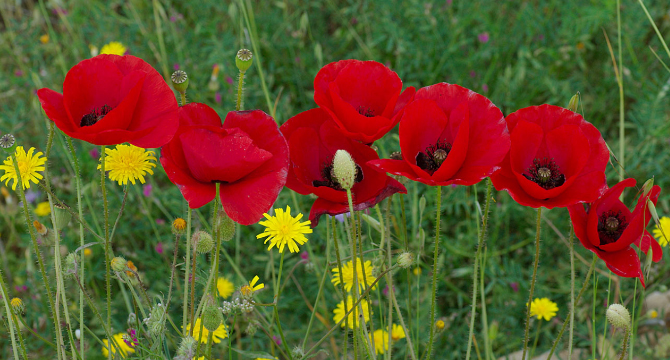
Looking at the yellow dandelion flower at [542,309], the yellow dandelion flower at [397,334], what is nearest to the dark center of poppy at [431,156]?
the yellow dandelion flower at [397,334]

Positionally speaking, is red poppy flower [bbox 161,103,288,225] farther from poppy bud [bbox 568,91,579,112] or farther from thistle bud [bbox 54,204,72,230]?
poppy bud [bbox 568,91,579,112]

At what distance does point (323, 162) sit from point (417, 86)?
1592 mm

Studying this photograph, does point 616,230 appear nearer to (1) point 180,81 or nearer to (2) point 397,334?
(2) point 397,334

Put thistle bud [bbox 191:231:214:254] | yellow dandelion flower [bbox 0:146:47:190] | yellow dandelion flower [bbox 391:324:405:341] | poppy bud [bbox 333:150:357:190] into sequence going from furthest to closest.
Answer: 1. yellow dandelion flower [bbox 391:324:405:341]
2. yellow dandelion flower [bbox 0:146:47:190]
3. thistle bud [bbox 191:231:214:254]
4. poppy bud [bbox 333:150:357:190]

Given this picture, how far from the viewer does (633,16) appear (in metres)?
2.73

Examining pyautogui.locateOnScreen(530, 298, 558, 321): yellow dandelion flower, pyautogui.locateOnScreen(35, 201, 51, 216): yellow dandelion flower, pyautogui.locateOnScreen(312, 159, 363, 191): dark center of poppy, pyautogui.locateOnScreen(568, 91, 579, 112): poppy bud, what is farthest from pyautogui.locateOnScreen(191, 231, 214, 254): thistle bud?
pyautogui.locateOnScreen(35, 201, 51, 216): yellow dandelion flower

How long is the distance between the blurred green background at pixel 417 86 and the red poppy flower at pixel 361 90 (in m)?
0.82

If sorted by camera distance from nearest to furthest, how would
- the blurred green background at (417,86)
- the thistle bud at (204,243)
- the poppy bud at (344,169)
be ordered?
1. the poppy bud at (344,169)
2. the thistle bud at (204,243)
3. the blurred green background at (417,86)

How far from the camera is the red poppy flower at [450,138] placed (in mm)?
1008

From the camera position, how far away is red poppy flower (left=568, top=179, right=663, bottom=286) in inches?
42.9

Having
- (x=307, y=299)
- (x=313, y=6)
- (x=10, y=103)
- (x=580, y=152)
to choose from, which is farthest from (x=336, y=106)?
(x=10, y=103)

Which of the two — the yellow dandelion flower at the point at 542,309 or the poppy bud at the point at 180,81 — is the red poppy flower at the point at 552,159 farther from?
the yellow dandelion flower at the point at 542,309

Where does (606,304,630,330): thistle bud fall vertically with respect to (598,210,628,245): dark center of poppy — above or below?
below

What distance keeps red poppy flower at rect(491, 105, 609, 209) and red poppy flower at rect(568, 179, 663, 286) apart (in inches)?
2.8
